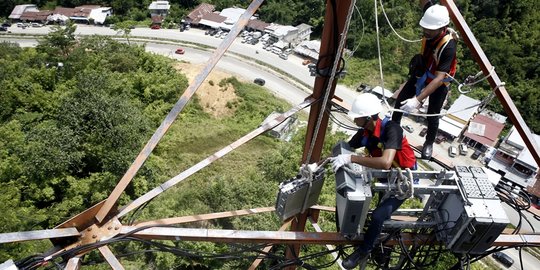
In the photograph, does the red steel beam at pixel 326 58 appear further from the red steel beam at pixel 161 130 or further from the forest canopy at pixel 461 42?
the forest canopy at pixel 461 42

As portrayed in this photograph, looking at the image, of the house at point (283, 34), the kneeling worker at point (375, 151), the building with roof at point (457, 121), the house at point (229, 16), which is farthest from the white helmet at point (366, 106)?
the house at point (229, 16)

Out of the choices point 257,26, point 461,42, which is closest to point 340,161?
point 461,42

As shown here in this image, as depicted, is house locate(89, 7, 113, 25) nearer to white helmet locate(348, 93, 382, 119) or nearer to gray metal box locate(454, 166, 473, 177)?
white helmet locate(348, 93, 382, 119)

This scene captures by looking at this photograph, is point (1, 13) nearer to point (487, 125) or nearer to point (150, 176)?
→ point (150, 176)

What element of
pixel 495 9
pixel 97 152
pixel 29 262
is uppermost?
pixel 29 262

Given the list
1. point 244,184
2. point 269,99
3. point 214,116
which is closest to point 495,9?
point 269,99

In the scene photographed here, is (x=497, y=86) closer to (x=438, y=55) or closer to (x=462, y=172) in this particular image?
(x=438, y=55)
